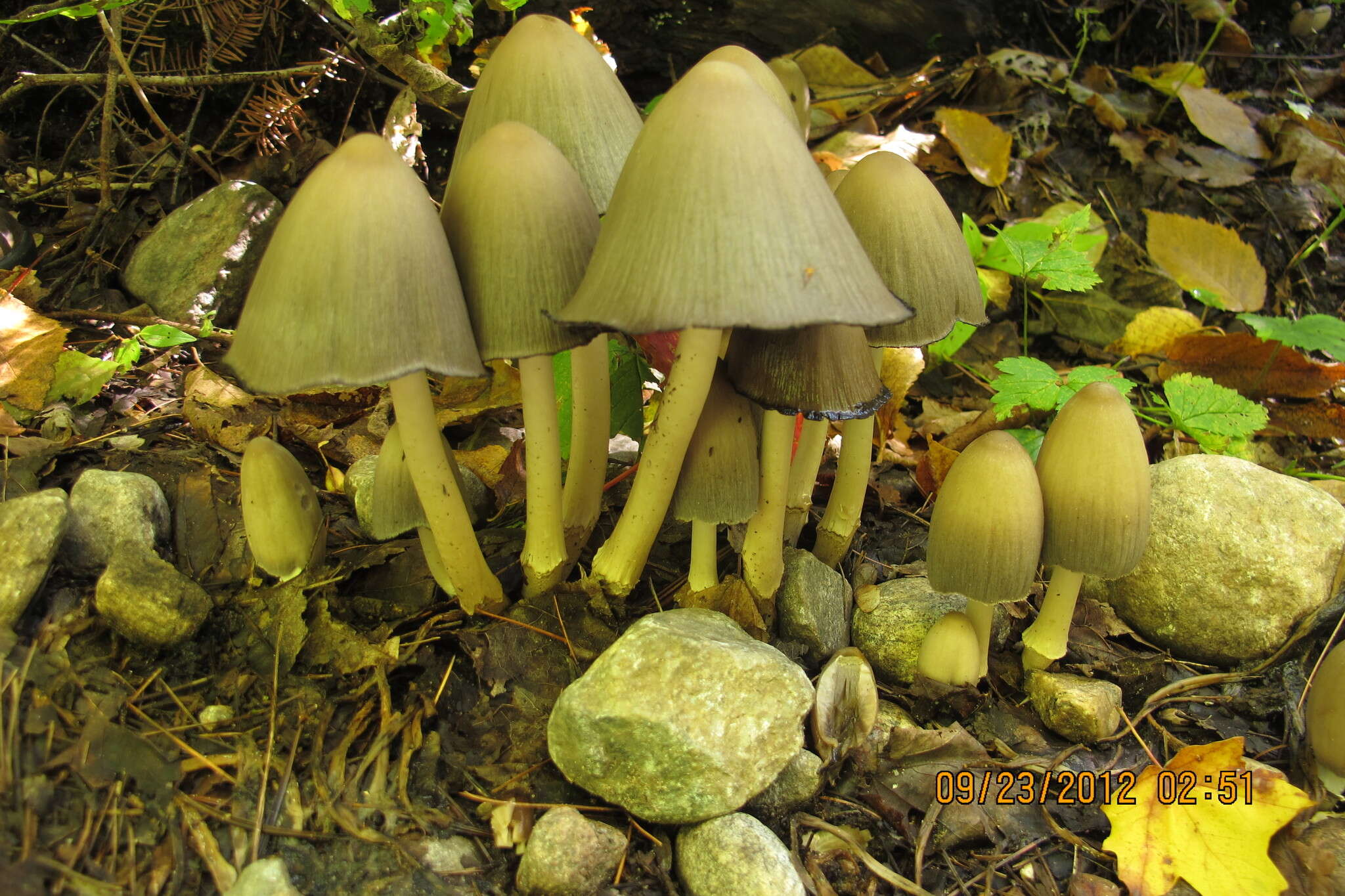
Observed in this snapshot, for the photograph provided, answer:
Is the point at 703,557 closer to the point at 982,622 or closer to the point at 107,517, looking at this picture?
the point at 982,622

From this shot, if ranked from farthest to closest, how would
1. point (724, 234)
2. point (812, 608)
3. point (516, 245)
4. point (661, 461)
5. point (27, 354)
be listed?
point (27, 354) < point (812, 608) < point (661, 461) < point (516, 245) < point (724, 234)

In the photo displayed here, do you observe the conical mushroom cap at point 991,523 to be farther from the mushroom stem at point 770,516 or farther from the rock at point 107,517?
the rock at point 107,517

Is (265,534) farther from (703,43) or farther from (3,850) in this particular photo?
(703,43)

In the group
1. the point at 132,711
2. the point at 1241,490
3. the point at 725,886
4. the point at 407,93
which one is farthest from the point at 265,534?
the point at 1241,490

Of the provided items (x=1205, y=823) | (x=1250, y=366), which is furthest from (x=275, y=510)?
(x=1250, y=366)

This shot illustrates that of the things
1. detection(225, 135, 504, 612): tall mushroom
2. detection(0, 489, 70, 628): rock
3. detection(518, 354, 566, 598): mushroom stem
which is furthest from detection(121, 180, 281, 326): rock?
detection(225, 135, 504, 612): tall mushroom

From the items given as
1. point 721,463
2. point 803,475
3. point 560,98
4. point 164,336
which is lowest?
point 803,475
